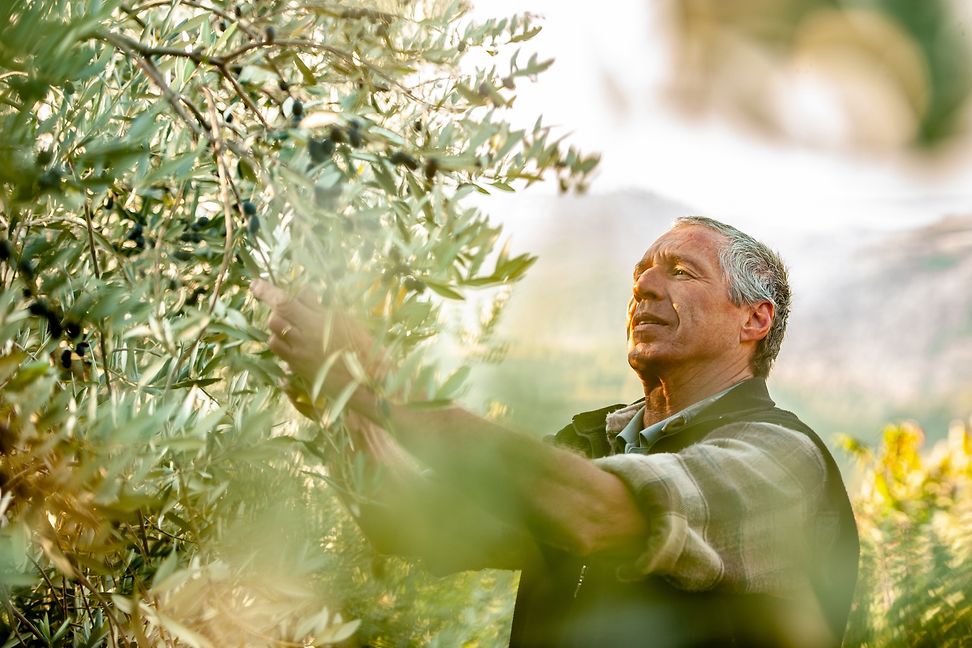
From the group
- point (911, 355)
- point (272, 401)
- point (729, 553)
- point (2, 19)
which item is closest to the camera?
point (2, 19)

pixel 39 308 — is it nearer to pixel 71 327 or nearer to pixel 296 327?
pixel 71 327

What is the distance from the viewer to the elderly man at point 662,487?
163cm

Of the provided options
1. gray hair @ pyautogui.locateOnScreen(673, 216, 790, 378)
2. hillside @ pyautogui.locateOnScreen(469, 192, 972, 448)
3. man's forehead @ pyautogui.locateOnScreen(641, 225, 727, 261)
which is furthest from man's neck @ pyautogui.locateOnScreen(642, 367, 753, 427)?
hillside @ pyautogui.locateOnScreen(469, 192, 972, 448)

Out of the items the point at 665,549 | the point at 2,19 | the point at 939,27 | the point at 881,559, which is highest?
the point at 939,27

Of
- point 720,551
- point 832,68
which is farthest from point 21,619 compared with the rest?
point 832,68

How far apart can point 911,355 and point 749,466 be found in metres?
7.97

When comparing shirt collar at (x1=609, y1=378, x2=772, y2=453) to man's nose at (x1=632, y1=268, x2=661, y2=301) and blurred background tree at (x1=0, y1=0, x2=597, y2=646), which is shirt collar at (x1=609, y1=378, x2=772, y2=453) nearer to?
man's nose at (x1=632, y1=268, x2=661, y2=301)

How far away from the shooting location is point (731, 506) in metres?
1.98

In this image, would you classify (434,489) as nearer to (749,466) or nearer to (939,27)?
(749,466)

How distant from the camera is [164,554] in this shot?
202 cm

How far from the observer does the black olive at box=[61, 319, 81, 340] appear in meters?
1.41

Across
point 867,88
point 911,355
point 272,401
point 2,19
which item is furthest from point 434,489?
point 867,88

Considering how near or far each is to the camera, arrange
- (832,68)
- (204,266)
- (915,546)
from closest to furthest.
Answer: (204,266)
(915,546)
(832,68)

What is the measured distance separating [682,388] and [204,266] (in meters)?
1.36
